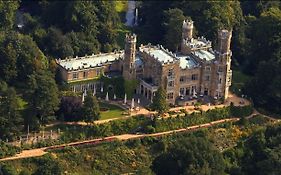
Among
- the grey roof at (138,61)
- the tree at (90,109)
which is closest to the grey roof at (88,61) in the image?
the grey roof at (138,61)

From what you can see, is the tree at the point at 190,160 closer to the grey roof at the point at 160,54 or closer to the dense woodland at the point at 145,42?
the dense woodland at the point at 145,42

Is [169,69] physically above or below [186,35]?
below

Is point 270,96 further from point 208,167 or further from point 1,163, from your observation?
point 1,163

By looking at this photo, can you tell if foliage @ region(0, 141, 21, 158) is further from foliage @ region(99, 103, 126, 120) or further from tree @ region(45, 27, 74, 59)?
tree @ region(45, 27, 74, 59)

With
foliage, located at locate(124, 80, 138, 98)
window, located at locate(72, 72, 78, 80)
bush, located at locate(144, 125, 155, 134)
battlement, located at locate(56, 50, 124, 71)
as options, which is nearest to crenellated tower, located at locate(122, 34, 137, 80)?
foliage, located at locate(124, 80, 138, 98)

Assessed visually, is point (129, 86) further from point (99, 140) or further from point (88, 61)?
point (99, 140)

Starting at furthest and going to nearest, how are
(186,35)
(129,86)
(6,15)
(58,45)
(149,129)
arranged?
(6,15), (58,45), (186,35), (129,86), (149,129)

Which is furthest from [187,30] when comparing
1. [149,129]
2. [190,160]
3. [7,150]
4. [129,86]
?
[7,150]
